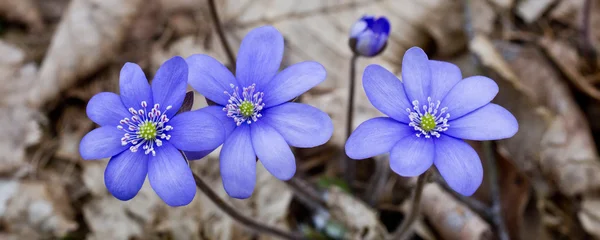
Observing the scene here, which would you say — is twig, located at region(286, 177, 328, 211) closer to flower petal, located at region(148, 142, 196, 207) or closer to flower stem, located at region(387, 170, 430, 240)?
flower stem, located at region(387, 170, 430, 240)

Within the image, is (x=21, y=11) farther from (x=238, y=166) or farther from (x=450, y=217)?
(x=450, y=217)

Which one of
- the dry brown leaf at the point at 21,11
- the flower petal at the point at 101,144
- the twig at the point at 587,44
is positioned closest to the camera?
the flower petal at the point at 101,144

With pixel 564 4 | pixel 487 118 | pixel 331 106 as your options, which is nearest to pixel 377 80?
pixel 487 118

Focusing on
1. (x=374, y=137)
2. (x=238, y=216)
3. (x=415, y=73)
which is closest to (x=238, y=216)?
(x=238, y=216)

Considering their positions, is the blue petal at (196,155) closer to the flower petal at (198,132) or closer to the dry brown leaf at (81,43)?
the flower petal at (198,132)

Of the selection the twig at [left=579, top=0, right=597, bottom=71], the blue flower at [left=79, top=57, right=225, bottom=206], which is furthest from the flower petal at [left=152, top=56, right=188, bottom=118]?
the twig at [left=579, top=0, right=597, bottom=71]

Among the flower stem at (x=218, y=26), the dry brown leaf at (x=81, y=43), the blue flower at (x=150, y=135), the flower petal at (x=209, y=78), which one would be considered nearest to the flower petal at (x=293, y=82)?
the flower petal at (x=209, y=78)
